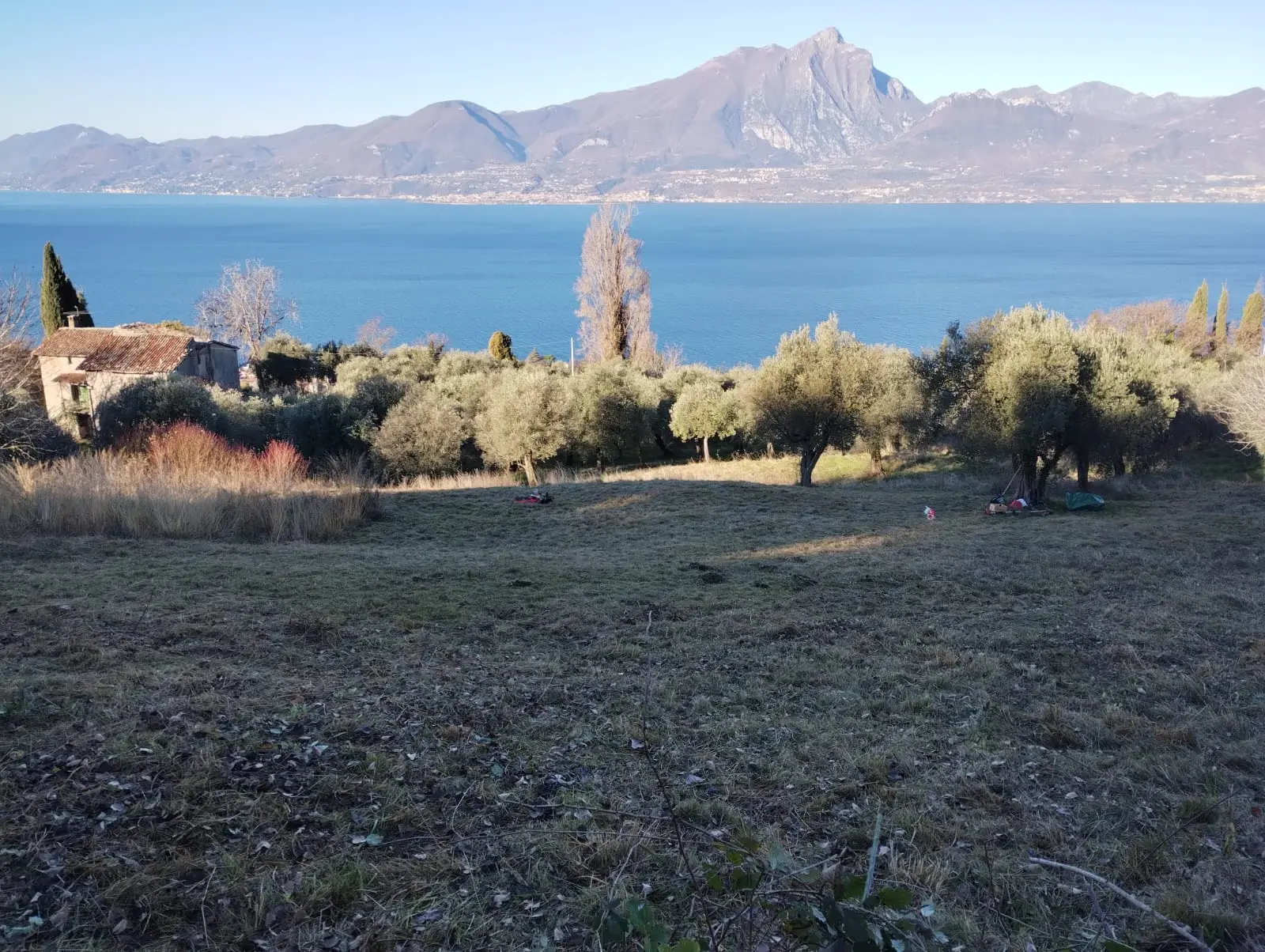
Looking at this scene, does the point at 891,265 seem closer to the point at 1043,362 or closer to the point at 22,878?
the point at 1043,362

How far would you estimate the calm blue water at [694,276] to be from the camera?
8994 centimetres

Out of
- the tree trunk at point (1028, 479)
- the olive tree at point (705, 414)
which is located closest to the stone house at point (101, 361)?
the olive tree at point (705, 414)

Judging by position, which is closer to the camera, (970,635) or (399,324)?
(970,635)

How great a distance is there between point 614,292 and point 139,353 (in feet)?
70.4

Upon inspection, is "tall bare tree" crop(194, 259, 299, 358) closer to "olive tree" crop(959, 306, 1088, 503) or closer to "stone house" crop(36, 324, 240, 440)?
"stone house" crop(36, 324, 240, 440)

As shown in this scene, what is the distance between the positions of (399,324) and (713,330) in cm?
3271

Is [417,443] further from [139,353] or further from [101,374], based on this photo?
[101,374]

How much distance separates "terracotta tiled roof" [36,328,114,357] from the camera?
35.8 meters

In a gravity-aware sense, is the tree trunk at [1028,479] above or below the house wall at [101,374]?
below

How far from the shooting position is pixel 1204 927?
327cm

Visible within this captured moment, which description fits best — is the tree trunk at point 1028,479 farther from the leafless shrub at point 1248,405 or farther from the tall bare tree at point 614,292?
the tall bare tree at point 614,292

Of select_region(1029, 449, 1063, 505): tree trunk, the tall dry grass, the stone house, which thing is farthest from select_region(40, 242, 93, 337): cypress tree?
select_region(1029, 449, 1063, 505): tree trunk

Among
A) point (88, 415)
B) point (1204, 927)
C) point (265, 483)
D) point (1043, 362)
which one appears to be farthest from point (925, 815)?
point (88, 415)

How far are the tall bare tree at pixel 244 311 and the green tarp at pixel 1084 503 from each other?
4673cm
